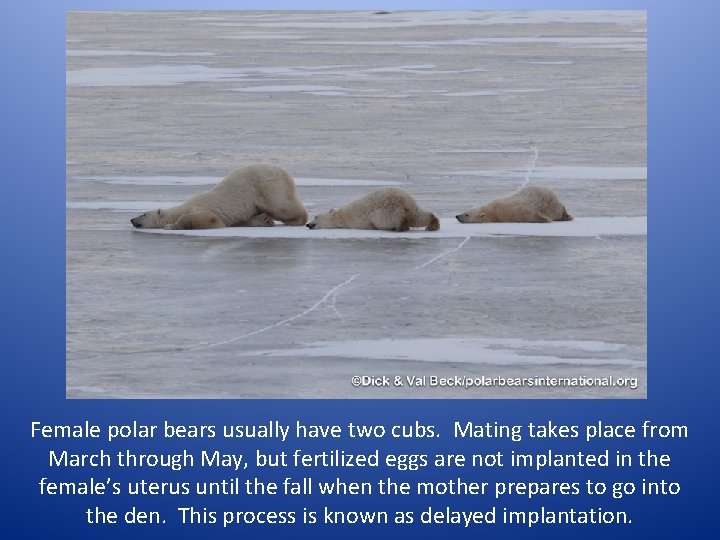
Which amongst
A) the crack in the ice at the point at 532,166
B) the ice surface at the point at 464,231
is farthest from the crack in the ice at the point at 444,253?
the crack in the ice at the point at 532,166

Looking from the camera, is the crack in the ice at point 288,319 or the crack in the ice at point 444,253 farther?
the crack in the ice at point 444,253

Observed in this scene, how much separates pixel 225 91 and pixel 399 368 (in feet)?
41.7

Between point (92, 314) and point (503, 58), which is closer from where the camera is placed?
point (92, 314)

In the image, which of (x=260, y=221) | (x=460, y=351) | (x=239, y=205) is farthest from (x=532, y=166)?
(x=460, y=351)

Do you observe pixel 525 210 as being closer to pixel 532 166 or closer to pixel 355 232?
pixel 355 232

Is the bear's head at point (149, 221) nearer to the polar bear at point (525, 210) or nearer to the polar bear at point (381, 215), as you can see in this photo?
the polar bear at point (381, 215)

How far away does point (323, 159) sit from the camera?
17.1 metres

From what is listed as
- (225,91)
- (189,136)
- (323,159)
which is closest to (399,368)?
(323,159)

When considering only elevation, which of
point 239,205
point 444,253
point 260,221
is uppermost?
point 239,205

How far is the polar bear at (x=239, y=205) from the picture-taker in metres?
13.7

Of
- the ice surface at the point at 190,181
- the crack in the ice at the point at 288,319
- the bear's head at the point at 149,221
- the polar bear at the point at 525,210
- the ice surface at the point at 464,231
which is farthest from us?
the ice surface at the point at 190,181

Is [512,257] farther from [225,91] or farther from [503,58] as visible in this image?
[503,58]

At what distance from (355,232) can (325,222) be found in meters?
0.33

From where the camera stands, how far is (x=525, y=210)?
14.0 metres
